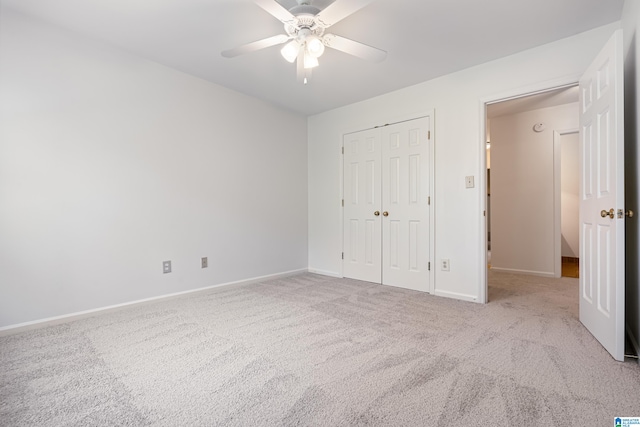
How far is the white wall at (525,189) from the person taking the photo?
429 centimetres

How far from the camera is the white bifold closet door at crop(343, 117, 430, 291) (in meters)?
3.49

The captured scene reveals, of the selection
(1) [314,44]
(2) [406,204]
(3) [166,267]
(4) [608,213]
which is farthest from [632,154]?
(3) [166,267]

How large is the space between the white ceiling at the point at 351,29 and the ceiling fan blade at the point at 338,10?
25 cm

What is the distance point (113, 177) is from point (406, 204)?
3010 mm

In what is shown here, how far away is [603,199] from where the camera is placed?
1.98 metres

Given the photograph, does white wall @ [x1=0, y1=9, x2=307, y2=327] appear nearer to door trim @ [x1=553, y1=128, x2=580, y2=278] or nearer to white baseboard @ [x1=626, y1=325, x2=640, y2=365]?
white baseboard @ [x1=626, y1=325, x2=640, y2=365]

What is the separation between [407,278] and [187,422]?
9.20 feet

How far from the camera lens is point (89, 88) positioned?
262 cm

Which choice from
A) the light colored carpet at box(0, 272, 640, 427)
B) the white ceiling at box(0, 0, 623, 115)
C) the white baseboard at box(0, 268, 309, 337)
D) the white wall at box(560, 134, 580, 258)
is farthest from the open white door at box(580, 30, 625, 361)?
the white wall at box(560, 134, 580, 258)

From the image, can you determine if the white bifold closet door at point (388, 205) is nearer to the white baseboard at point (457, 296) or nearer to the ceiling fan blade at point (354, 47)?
the white baseboard at point (457, 296)

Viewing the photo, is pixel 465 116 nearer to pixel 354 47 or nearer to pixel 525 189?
pixel 354 47

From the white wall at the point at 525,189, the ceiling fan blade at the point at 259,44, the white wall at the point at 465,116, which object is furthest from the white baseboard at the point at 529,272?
the ceiling fan blade at the point at 259,44

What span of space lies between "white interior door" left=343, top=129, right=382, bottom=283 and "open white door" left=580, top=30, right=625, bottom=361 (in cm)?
199

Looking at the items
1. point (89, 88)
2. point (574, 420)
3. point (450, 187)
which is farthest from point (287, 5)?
point (574, 420)
